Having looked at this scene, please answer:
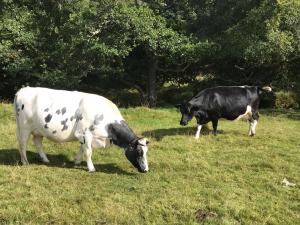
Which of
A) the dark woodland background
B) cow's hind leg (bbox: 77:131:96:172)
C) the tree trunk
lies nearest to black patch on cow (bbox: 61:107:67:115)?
cow's hind leg (bbox: 77:131:96:172)

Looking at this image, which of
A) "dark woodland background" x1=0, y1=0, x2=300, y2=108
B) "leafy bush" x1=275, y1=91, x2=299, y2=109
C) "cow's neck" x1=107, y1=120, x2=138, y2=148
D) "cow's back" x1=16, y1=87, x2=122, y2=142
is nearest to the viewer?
"cow's neck" x1=107, y1=120, x2=138, y2=148

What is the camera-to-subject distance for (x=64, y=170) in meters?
11.5

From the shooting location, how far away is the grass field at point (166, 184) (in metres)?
8.98

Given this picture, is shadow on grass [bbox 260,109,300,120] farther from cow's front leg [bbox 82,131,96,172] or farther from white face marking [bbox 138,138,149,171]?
cow's front leg [bbox 82,131,96,172]

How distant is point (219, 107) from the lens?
1540cm

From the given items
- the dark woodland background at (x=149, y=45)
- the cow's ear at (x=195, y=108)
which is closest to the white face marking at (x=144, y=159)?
the cow's ear at (x=195, y=108)

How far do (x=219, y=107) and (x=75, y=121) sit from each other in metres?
5.48

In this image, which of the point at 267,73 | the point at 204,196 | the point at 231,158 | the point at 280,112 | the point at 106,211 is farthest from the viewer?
the point at 267,73

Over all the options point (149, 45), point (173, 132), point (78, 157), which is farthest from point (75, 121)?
point (149, 45)

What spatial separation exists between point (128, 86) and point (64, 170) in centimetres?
1696

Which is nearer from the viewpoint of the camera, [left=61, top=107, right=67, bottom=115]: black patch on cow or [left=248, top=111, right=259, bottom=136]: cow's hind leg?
[left=61, top=107, right=67, bottom=115]: black patch on cow

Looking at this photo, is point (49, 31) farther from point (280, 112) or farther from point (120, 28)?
point (280, 112)

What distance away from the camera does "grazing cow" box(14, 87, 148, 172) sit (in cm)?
1148

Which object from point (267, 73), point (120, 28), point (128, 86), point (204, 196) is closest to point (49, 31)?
point (120, 28)
